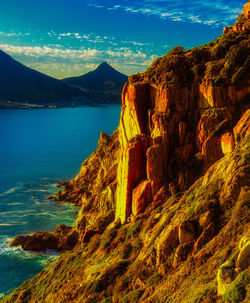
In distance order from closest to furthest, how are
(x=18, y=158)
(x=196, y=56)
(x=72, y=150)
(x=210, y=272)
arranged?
(x=210, y=272), (x=196, y=56), (x=18, y=158), (x=72, y=150)

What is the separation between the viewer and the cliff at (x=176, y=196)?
19078 mm

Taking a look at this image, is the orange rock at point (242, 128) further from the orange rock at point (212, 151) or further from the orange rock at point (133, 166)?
the orange rock at point (133, 166)

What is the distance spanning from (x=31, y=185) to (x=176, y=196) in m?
55.5

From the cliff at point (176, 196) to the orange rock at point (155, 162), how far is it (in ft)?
0.28

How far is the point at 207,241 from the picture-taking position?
19875 millimetres

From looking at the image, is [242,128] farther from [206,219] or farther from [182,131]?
[206,219]

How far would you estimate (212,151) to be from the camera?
27.4m

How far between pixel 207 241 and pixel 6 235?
128 ft

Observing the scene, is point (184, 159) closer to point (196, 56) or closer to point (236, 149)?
A: point (236, 149)

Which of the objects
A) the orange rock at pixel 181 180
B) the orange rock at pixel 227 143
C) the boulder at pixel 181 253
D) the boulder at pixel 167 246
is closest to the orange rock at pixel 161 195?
the orange rock at pixel 181 180

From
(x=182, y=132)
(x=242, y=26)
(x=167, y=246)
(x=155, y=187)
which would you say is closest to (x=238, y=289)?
(x=167, y=246)

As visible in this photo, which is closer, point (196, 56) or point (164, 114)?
point (164, 114)

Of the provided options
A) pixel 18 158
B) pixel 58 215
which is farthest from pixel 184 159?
pixel 18 158

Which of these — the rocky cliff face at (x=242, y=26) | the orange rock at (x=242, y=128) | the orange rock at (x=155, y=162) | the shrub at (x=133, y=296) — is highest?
the rocky cliff face at (x=242, y=26)
